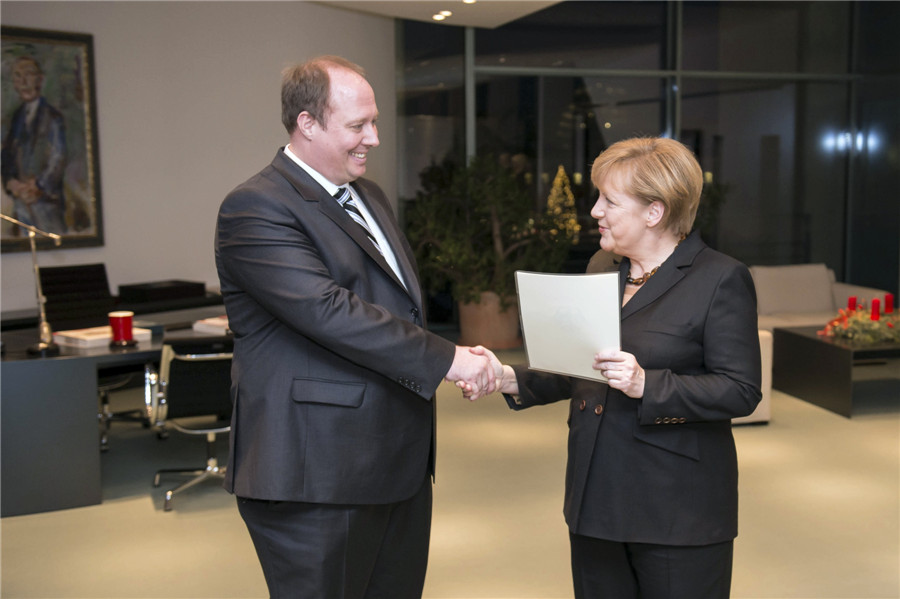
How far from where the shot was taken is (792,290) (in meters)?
8.58

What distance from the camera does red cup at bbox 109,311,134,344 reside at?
4.85 m

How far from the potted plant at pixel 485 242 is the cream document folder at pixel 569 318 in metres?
6.55

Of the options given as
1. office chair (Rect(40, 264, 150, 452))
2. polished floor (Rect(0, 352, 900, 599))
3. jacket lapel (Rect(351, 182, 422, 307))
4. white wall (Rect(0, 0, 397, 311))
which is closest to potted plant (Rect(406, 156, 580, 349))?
white wall (Rect(0, 0, 397, 311))

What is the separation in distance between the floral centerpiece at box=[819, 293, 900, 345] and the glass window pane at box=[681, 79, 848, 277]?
3575 millimetres

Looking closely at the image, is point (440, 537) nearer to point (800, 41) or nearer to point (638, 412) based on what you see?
point (638, 412)

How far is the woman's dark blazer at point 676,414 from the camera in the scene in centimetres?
211

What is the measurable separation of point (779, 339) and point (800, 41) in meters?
5.20

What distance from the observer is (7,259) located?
7.09 metres

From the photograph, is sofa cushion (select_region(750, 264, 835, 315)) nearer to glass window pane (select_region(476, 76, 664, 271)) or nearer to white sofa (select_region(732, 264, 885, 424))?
white sofa (select_region(732, 264, 885, 424))

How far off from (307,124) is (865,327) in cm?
548

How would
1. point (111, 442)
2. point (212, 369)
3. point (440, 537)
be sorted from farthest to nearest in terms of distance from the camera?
point (111, 442) → point (212, 369) → point (440, 537)

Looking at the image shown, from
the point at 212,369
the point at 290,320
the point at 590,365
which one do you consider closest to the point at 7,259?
the point at 212,369

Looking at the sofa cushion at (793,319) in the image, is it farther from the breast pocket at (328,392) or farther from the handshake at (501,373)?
the breast pocket at (328,392)

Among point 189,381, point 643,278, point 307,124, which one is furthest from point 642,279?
point 189,381
